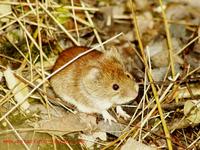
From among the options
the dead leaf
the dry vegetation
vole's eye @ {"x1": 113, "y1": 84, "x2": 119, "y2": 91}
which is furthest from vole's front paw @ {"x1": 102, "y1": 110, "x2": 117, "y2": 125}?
the dead leaf

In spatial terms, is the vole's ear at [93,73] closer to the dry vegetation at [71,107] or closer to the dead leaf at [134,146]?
the dry vegetation at [71,107]

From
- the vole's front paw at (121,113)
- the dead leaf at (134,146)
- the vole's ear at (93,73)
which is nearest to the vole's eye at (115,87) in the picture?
the vole's ear at (93,73)

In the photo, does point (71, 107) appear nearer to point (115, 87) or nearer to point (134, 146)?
point (115, 87)

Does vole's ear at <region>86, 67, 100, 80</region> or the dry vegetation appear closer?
the dry vegetation

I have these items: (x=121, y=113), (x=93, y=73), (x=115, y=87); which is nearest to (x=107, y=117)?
(x=121, y=113)

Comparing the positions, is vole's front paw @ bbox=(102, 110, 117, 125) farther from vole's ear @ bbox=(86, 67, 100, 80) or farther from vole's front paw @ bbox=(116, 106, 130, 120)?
vole's ear @ bbox=(86, 67, 100, 80)
